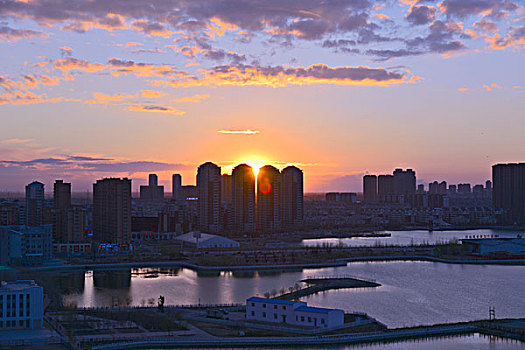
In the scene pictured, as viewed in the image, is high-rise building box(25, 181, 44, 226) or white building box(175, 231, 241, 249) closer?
white building box(175, 231, 241, 249)

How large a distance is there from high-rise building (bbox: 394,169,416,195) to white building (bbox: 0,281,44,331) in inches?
3902

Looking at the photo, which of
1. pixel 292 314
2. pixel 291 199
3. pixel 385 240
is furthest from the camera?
pixel 291 199

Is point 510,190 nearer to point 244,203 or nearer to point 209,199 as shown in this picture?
point 244,203

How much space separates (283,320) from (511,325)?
5223mm

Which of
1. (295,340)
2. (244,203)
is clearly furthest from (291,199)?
(295,340)

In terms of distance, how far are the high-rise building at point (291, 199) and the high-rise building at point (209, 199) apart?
998 cm

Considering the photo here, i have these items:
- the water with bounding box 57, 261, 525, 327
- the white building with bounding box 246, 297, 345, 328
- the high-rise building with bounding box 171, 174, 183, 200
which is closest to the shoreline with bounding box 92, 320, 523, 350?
the white building with bounding box 246, 297, 345, 328

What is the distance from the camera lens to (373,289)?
2297 centimetres

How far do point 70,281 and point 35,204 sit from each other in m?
22.1

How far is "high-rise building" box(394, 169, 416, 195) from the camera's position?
365 feet

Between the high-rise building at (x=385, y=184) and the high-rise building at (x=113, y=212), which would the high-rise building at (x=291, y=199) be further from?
the high-rise building at (x=385, y=184)

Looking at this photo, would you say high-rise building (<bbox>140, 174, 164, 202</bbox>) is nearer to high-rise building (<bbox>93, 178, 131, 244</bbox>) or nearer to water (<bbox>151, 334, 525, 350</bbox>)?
high-rise building (<bbox>93, 178, 131, 244</bbox>)

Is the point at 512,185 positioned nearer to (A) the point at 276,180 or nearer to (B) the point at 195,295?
(A) the point at 276,180

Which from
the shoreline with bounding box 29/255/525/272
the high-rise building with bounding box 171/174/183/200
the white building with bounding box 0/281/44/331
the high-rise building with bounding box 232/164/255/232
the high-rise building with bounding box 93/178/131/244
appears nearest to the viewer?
the white building with bounding box 0/281/44/331
